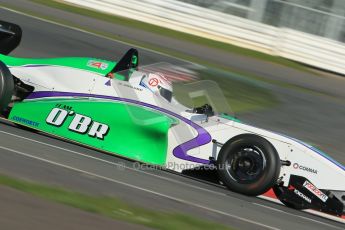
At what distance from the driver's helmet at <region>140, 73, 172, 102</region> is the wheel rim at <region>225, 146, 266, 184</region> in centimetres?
121

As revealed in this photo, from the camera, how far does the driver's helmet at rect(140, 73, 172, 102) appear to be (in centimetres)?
786

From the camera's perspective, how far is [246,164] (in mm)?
7094

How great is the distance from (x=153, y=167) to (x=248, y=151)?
A: 3.92ft

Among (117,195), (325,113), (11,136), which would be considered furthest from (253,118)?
(117,195)

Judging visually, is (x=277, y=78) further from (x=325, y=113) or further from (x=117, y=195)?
(x=117, y=195)

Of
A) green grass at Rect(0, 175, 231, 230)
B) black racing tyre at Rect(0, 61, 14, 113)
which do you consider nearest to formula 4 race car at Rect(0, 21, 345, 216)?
black racing tyre at Rect(0, 61, 14, 113)

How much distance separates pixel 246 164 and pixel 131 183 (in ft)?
4.13

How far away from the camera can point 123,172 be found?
7102mm

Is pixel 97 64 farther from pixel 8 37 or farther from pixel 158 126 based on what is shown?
pixel 8 37

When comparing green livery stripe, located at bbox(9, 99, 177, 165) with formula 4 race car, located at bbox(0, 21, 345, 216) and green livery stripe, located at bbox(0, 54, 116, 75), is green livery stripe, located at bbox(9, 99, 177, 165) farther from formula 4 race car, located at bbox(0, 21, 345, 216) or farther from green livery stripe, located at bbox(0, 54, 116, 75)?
green livery stripe, located at bbox(0, 54, 116, 75)

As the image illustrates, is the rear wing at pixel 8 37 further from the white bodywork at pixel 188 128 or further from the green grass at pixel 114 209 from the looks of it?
the green grass at pixel 114 209

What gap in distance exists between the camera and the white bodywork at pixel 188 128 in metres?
7.10

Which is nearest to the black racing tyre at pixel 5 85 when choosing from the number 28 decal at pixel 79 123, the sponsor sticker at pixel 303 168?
the number 28 decal at pixel 79 123

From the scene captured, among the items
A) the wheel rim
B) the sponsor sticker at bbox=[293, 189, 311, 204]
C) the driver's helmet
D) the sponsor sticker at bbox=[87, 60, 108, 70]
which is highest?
the sponsor sticker at bbox=[87, 60, 108, 70]
